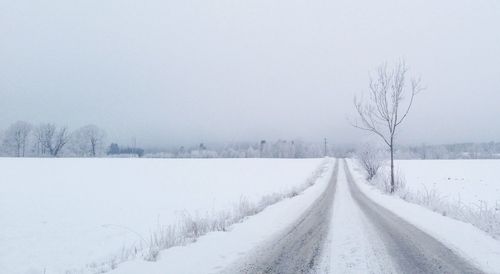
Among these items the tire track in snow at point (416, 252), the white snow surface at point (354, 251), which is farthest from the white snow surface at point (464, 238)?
the white snow surface at point (354, 251)

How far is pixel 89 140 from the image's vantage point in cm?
12406

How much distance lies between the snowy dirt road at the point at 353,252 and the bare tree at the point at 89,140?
404 ft

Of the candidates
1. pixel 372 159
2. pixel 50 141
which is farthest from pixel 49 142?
pixel 372 159

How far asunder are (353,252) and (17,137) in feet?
428

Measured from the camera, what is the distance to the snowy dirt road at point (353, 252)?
679cm

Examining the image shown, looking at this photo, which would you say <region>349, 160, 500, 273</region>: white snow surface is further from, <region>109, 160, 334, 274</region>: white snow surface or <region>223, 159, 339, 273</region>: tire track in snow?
<region>109, 160, 334, 274</region>: white snow surface

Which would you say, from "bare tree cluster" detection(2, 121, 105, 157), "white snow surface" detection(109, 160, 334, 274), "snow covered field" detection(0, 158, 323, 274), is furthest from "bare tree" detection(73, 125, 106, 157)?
"white snow surface" detection(109, 160, 334, 274)

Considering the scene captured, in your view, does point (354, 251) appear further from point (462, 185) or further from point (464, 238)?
point (462, 185)

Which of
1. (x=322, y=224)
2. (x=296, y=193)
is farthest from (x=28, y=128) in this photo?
(x=322, y=224)

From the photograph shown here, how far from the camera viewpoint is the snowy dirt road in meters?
6.79

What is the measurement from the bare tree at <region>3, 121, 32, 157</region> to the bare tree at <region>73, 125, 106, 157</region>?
539 inches

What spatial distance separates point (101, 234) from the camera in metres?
17.4

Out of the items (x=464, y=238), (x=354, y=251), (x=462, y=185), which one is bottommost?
(x=462, y=185)

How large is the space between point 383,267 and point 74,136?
425 ft
